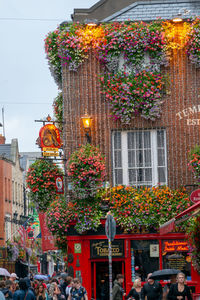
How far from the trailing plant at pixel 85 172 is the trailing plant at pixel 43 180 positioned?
6.00 feet

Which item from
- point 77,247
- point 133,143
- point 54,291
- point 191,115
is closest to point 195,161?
point 191,115

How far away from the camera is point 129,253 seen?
24.2m

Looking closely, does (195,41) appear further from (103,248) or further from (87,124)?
(103,248)

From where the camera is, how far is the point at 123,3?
90.0 ft

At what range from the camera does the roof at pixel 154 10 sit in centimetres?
Result: 2583

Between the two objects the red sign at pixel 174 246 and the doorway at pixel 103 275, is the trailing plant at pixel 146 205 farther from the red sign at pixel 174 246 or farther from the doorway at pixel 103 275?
the doorway at pixel 103 275

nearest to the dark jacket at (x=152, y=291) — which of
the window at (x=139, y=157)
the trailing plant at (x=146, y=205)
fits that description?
the trailing plant at (x=146, y=205)

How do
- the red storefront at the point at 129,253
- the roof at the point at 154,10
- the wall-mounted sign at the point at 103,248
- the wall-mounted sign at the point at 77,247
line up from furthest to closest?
the roof at the point at 154,10
the wall-mounted sign at the point at 77,247
the wall-mounted sign at the point at 103,248
the red storefront at the point at 129,253

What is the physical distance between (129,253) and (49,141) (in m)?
4.86

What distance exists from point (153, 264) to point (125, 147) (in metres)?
4.20

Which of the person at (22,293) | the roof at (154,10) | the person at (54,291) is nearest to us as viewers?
the person at (22,293)

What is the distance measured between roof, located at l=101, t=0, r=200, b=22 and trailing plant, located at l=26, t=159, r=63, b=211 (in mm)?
5879

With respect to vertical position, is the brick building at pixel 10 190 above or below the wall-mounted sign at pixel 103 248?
above

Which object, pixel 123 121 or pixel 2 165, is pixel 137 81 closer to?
pixel 123 121
